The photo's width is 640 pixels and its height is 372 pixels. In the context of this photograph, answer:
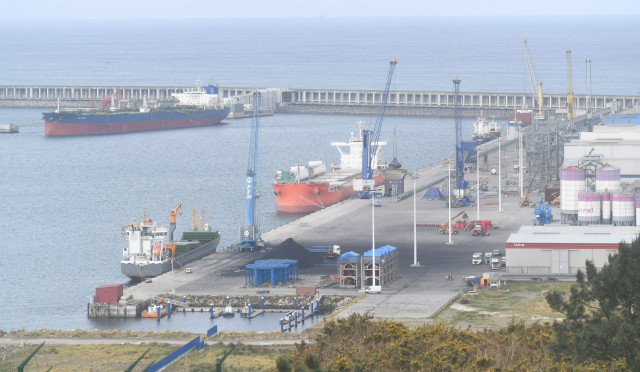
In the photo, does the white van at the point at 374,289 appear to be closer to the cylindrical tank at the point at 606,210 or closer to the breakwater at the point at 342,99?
the cylindrical tank at the point at 606,210

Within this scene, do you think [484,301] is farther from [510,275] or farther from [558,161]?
[558,161]

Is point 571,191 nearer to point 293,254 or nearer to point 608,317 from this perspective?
point 293,254

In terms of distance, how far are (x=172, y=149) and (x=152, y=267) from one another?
7498cm

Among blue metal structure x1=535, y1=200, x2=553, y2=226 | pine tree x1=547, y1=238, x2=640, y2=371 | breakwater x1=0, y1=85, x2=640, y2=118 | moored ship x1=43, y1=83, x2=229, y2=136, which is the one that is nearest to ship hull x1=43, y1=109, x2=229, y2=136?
moored ship x1=43, y1=83, x2=229, y2=136

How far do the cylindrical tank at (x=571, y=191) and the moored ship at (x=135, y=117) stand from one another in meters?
91.8

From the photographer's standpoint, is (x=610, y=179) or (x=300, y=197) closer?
(x=610, y=179)

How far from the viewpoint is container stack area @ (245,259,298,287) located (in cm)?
6272

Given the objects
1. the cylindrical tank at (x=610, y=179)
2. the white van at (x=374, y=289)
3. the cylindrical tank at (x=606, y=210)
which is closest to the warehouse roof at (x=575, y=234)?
the cylindrical tank at (x=606, y=210)

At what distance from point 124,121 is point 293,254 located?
98.7 metres

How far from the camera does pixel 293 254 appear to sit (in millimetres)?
67938

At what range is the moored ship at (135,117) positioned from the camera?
157000 mm

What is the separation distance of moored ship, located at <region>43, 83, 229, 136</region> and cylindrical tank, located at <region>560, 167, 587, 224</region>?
3616 inches

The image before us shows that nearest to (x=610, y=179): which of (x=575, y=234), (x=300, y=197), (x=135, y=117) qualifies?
(x=575, y=234)

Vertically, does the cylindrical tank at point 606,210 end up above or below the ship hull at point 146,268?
above
